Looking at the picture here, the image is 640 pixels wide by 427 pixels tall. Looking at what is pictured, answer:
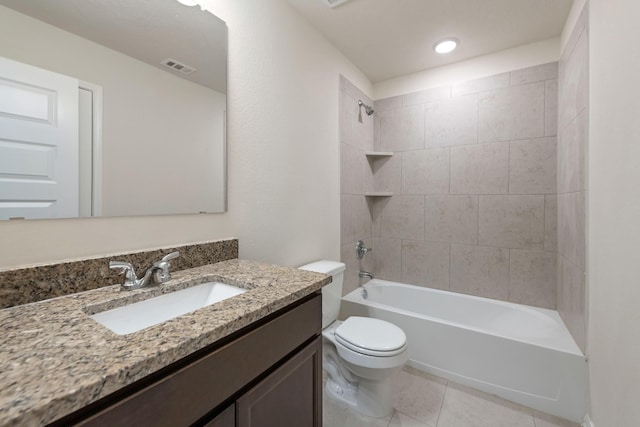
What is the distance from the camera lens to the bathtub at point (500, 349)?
151 cm

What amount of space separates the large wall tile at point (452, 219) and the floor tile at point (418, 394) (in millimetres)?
1137

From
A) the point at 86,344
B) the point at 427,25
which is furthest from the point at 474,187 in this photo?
the point at 86,344

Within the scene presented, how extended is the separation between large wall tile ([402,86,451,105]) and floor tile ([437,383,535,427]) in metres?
2.28

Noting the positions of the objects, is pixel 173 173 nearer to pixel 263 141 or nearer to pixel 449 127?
pixel 263 141

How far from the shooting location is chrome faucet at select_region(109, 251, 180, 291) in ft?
2.91

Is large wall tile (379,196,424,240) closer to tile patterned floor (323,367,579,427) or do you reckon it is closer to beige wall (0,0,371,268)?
beige wall (0,0,371,268)

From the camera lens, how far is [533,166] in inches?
82.6

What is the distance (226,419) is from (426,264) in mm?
2238

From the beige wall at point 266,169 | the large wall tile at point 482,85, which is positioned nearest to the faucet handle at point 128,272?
the beige wall at point 266,169

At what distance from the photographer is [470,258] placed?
234 centimetres

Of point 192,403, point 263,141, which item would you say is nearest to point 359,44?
point 263,141

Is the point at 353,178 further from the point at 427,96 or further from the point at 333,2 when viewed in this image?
the point at 333,2

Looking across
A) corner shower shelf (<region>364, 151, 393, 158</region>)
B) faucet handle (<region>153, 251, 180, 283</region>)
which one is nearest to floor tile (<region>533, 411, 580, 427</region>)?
faucet handle (<region>153, 251, 180, 283</region>)

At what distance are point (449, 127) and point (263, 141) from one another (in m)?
1.73
